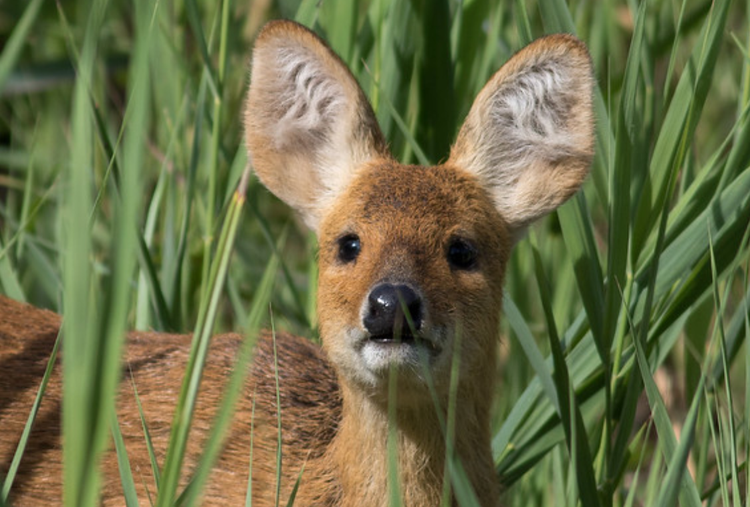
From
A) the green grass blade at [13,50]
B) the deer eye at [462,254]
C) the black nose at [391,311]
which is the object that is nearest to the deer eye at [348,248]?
the deer eye at [462,254]

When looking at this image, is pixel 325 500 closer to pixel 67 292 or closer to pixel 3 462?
pixel 3 462

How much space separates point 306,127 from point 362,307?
101cm

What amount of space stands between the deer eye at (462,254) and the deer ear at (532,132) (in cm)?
44

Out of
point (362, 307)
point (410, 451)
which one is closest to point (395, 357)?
point (362, 307)

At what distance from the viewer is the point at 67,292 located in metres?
1.98

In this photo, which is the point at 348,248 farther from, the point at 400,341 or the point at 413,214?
the point at 400,341

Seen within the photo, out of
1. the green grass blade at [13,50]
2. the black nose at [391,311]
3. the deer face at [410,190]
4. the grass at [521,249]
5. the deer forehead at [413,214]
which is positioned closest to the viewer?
the grass at [521,249]

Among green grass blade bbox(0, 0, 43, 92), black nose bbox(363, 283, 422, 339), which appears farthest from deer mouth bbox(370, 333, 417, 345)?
green grass blade bbox(0, 0, 43, 92)

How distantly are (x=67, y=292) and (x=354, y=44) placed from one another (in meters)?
2.49

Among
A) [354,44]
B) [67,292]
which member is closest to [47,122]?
[354,44]

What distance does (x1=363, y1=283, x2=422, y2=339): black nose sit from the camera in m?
2.99

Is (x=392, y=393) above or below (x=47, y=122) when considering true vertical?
below

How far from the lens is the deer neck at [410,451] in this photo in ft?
11.0

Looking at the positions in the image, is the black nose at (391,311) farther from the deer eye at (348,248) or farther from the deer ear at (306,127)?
the deer ear at (306,127)
